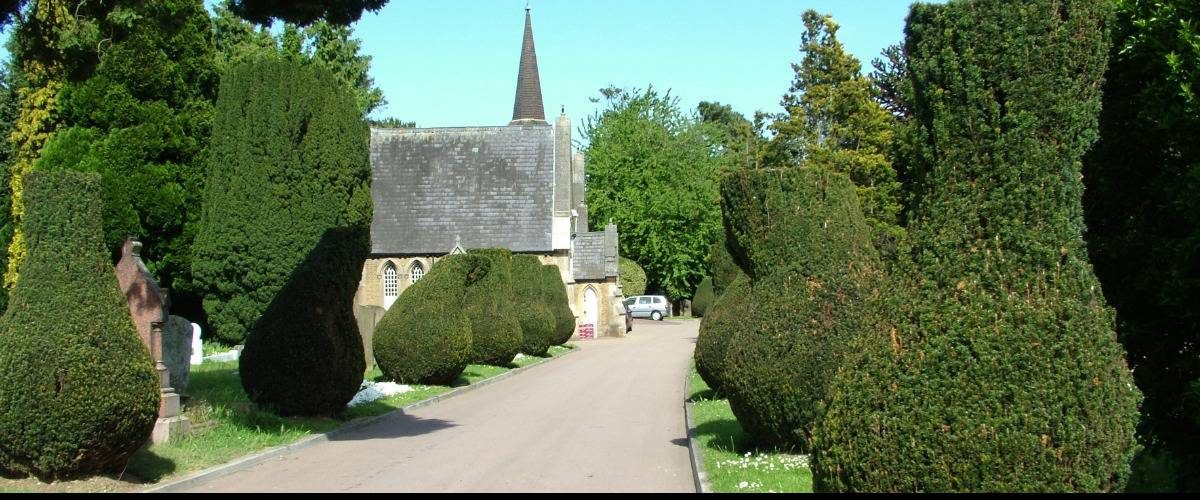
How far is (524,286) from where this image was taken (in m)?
34.4

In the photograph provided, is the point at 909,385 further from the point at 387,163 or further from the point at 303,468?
the point at 387,163

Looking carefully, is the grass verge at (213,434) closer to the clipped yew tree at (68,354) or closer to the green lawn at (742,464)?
the clipped yew tree at (68,354)

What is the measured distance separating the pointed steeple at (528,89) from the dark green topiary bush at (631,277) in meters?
12.3

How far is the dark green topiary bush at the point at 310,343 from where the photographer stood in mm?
14359

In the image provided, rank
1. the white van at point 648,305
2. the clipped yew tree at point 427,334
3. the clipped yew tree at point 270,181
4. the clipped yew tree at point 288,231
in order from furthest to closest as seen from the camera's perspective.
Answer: the white van at point 648,305, the clipped yew tree at point 427,334, the clipped yew tree at point 270,181, the clipped yew tree at point 288,231

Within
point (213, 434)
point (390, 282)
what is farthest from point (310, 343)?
point (390, 282)

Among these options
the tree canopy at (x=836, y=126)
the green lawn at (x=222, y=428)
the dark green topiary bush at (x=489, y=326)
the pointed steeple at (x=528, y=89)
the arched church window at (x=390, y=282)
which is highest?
the pointed steeple at (x=528, y=89)

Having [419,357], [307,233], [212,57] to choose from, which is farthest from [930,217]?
[212,57]

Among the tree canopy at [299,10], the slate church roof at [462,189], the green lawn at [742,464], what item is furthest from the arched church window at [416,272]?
the tree canopy at [299,10]

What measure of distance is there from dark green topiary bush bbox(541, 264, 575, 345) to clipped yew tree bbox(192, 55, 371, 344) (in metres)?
14.1

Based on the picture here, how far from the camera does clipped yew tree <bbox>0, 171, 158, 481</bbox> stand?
8.98 m

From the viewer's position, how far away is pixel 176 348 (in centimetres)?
1384

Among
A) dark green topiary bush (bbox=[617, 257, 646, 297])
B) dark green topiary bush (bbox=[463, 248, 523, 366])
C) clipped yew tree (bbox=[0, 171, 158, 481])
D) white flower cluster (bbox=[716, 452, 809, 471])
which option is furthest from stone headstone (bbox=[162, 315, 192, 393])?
dark green topiary bush (bbox=[617, 257, 646, 297])

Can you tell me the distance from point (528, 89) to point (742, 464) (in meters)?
50.1
